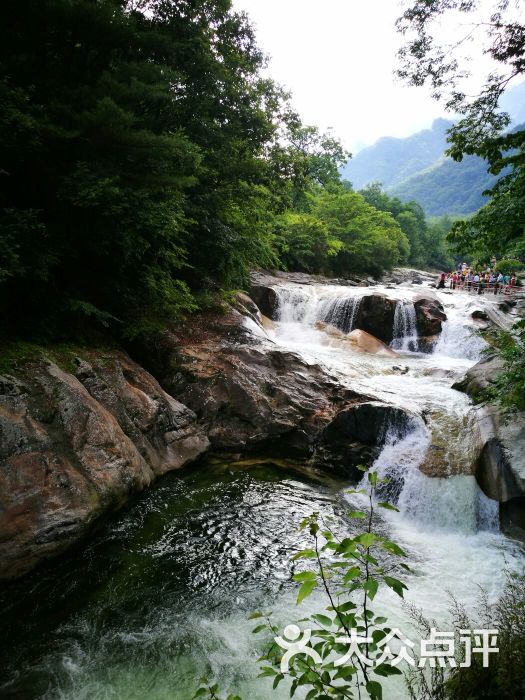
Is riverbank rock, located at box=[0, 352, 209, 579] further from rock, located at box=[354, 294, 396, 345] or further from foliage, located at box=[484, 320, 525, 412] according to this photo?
rock, located at box=[354, 294, 396, 345]

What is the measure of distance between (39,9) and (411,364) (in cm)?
1171

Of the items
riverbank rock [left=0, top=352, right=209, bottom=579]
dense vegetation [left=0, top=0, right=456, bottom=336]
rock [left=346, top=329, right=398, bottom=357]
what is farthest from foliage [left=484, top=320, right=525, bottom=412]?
rock [left=346, top=329, right=398, bottom=357]

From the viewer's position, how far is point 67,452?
474cm

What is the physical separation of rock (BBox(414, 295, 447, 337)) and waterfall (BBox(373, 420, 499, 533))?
30.9ft

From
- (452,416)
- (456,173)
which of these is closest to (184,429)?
(452,416)

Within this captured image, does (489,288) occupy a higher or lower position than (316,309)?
higher

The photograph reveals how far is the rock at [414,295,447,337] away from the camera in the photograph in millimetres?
16125

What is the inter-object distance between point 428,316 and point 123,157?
13914 mm

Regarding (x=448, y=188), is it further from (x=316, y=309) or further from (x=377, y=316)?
(x=316, y=309)

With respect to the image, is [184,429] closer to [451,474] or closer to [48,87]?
[451,474]

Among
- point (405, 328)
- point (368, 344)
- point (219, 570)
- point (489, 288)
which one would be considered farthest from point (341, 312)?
point (489, 288)

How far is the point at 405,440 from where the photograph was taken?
7.62 m

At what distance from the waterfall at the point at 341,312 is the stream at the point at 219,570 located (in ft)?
26.3

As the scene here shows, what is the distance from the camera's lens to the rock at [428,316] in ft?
52.9
